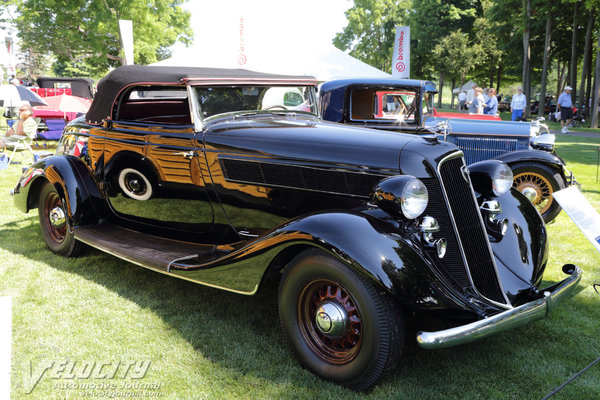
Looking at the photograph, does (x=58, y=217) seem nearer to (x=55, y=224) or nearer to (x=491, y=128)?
(x=55, y=224)

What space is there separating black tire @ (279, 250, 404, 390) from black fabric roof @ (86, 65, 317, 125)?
1.82m

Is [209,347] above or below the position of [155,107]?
below

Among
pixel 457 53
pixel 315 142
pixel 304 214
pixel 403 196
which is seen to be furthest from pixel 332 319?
pixel 457 53

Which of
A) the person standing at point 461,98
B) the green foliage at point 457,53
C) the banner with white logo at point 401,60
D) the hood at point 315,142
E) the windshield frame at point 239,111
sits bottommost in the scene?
the hood at point 315,142

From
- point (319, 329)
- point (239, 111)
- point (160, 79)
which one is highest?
point (160, 79)

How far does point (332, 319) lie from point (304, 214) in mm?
629

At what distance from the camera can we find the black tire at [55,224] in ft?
14.7

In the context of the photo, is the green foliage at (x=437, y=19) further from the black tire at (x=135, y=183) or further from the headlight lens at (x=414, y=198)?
the headlight lens at (x=414, y=198)

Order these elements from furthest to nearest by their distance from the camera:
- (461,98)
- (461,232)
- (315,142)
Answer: (461,98) < (315,142) < (461,232)

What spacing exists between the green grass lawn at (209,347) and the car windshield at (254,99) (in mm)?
1533

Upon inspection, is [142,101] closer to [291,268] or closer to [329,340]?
[291,268]

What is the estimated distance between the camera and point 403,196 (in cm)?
251

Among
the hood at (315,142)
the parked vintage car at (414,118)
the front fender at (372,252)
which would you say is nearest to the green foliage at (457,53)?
the parked vintage car at (414,118)

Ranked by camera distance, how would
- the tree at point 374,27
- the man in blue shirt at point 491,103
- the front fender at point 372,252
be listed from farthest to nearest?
the tree at point 374,27, the man in blue shirt at point 491,103, the front fender at point 372,252
